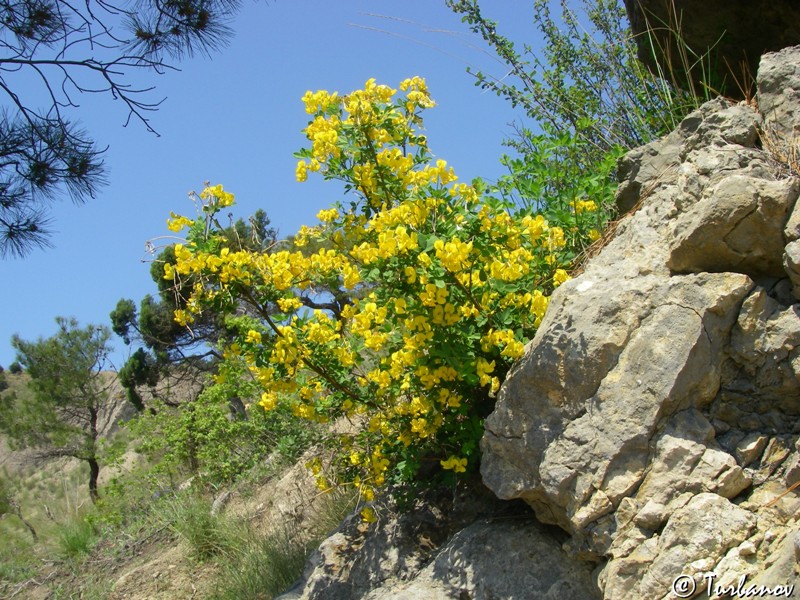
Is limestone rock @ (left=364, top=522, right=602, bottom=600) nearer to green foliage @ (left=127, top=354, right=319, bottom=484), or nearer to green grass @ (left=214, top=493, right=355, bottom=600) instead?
green grass @ (left=214, top=493, right=355, bottom=600)

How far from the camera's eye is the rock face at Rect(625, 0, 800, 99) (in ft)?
14.1

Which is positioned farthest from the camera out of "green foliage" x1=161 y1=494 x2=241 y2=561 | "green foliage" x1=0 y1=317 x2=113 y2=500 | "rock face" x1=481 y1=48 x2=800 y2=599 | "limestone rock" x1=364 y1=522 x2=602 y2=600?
"green foliage" x1=0 y1=317 x2=113 y2=500

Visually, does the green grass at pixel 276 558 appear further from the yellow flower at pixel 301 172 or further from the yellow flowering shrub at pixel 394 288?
the yellow flower at pixel 301 172

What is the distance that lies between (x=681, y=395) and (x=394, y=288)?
4.18ft

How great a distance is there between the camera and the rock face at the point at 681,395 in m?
2.73

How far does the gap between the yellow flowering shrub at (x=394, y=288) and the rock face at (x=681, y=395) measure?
0.32 metres

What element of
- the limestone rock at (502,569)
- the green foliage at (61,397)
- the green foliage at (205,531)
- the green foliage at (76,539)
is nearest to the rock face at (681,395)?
the limestone rock at (502,569)

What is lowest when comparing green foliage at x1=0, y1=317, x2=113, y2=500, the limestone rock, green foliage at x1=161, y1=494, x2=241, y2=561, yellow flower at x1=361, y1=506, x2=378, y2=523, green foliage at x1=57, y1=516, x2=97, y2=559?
the limestone rock

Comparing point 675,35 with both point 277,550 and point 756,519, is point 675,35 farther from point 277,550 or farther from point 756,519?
point 277,550

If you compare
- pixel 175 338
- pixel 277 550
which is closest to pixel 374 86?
pixel 277 550

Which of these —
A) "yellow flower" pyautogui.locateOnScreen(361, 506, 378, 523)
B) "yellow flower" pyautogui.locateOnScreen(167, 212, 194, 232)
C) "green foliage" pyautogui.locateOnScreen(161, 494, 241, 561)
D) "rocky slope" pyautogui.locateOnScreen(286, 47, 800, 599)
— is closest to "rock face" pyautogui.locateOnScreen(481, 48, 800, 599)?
"rocky slope" pyautogui.locateOnScreen(286, 47, 800, 599)

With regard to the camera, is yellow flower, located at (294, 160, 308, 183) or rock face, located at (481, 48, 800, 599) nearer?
rock face, located at (481, 48, 800, 599)

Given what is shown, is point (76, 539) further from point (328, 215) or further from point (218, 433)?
point (328, 215)

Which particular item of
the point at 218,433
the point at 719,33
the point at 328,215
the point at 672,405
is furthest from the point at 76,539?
the point at 719,33
